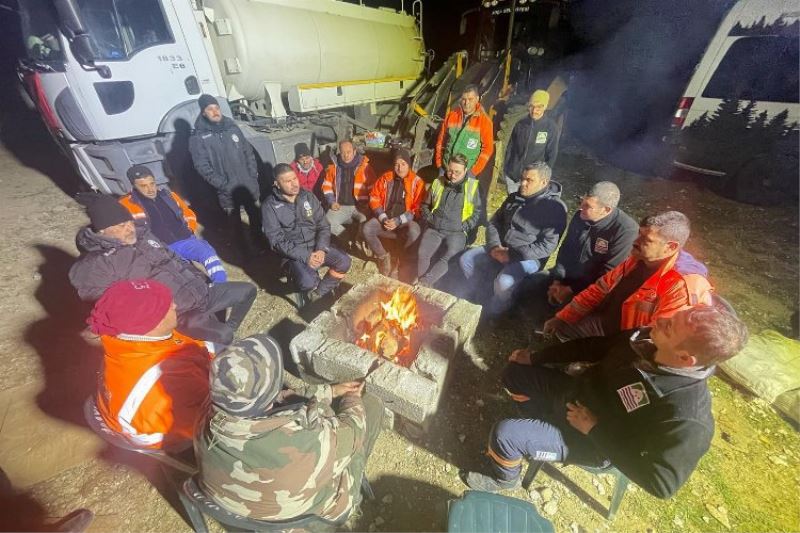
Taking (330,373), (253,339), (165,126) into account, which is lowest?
(330,373)

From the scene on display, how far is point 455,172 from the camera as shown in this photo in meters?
4.22

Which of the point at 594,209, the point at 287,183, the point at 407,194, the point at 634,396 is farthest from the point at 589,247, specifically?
the point at 287,183

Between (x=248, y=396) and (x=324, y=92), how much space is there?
7.25 m

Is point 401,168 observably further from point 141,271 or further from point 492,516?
point 492,516

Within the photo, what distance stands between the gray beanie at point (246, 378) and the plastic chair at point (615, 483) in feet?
6.84

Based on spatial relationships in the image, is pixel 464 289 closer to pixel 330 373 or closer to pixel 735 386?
pixel 330 373

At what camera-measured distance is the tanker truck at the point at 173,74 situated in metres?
4.34

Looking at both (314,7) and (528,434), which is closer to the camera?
(528,434)

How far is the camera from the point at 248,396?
149cm

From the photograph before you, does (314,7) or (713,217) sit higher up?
(314,7)

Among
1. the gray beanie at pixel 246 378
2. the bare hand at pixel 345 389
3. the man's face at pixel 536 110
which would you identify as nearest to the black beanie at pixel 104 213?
the gray beanie at pixel 246 378

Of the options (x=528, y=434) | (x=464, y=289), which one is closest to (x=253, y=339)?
(x=528, y=434)

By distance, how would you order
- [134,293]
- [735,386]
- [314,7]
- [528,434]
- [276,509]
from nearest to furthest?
[276,509] → [134,293] → [528,434] → [735,386] → [314,7]

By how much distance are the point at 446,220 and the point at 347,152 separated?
201 centimetres
